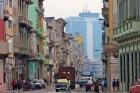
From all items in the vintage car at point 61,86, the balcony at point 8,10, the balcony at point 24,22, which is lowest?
the vintage car at point 61,86

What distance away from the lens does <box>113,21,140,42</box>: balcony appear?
194ft

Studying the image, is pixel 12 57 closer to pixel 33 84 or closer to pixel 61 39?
pixel 33 84

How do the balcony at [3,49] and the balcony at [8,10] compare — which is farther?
the balcony at [8,10]

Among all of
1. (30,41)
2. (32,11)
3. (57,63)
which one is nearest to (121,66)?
(30,41)

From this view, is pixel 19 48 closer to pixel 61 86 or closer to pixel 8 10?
pixel 8 10

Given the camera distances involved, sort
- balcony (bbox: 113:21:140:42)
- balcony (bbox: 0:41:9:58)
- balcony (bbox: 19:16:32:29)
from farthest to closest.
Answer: balcony (bbox: 19:16:32:29)
balcony (bbox: 0:41:9:58)
balcony (bbox: 113:21:140:42)

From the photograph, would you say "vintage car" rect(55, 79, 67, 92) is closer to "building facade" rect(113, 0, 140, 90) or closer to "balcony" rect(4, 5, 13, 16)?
"building facade" rect(113, 0, 140, 90)

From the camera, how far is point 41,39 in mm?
140875

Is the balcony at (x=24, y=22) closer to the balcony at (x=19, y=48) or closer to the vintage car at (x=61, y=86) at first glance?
the balcony at (x=19, y=48)

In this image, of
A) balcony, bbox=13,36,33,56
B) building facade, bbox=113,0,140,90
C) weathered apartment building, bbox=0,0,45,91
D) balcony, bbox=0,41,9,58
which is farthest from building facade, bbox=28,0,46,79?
building facade, bbox=113,0,140,90

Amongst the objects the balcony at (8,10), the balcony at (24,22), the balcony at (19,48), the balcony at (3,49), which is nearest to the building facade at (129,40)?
the balcony at (3,49)

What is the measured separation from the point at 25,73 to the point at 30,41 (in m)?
11.5

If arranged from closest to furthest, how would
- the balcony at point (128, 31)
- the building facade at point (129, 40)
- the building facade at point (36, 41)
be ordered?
the balcony at point (128, 31), the building facade at point (129, 40), the building facade at point (36, 41)

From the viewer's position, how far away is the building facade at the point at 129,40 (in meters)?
60.3
